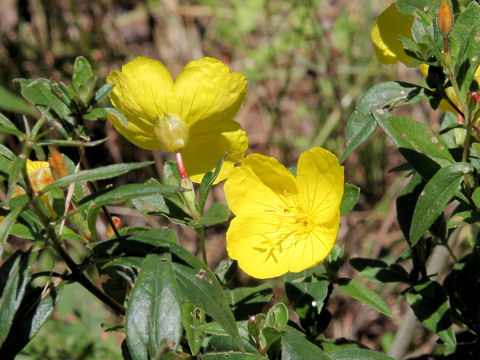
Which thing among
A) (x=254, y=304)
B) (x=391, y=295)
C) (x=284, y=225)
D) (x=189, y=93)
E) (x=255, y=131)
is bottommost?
(x=391, y=295)

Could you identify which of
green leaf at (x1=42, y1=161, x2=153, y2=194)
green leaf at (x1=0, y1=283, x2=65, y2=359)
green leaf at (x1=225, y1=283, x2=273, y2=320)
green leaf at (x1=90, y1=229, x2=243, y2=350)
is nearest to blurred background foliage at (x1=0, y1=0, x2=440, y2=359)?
green leaf at (x1=225, y1=283, x2=273, y2=320)

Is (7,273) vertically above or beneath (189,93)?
beneath

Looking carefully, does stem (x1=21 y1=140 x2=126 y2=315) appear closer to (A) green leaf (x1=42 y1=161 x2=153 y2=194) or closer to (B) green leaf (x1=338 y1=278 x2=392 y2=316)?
(A) green leaf (x1=42 y1=161 x2=153 y2=194)

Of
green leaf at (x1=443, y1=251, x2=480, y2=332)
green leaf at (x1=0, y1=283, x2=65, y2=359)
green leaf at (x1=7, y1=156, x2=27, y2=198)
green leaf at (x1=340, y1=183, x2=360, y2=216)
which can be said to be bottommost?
green leaf at (x1=443, y1=251, x2=480, y2=332)

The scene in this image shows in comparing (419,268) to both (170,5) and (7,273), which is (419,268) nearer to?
(7,273)

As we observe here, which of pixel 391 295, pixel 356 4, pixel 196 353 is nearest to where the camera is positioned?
pixel 196 353

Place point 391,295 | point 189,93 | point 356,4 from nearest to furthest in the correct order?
point 189,93
point 391,295
point 356,4

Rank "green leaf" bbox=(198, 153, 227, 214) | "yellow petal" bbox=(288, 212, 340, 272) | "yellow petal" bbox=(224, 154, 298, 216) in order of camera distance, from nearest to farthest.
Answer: "green leaf" bbox=(198, 153, 227, 214)
"yellow petal" bbox=(288, 212, 340, 272)
"yellow petal" bbox=(224, 154, 298, 216)

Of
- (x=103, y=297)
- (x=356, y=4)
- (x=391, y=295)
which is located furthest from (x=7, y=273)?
(x=356, y=4)

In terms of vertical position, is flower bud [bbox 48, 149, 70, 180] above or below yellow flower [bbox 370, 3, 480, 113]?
below
